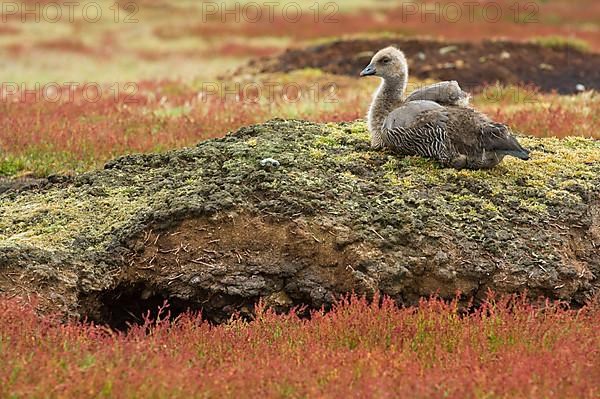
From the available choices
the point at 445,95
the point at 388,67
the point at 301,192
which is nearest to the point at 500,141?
the point at 445,95

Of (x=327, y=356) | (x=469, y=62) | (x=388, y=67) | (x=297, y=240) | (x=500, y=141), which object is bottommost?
(x=469, y=62)

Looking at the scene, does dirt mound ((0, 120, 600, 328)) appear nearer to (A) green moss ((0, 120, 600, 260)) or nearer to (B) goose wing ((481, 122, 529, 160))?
(A) green moss ((0, 120, 600, 260))

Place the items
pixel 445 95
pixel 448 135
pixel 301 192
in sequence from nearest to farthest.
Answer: pixel 301 192 → pixel 448 135 → pixel 445 95

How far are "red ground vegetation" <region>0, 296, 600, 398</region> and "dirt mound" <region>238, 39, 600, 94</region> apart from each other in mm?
15283

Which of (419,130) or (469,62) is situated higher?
(419,130)

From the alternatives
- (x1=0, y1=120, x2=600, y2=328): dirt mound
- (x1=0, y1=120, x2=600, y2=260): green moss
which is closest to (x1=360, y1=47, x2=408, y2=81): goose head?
(x1=0, y1=120, x2=600, y2=260): green moss

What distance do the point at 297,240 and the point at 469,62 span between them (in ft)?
55.6

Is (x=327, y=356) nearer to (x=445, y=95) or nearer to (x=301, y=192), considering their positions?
(x=301, y=192)

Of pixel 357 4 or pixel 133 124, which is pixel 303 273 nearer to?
pixel 133 124

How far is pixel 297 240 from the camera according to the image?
27.1 ft

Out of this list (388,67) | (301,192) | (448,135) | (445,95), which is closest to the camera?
(301,192)

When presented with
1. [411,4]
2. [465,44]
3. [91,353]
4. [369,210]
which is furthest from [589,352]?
[411,4]

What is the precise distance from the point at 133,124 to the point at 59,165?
2.74 m

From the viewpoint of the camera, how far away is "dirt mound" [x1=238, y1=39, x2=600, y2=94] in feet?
76.3
